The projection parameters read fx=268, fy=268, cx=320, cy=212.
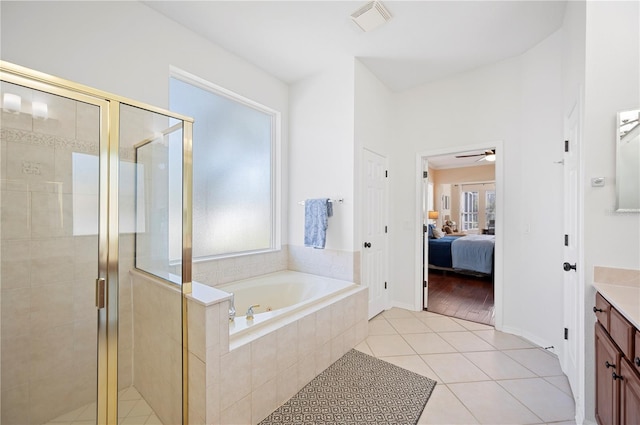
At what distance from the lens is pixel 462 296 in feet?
12.6

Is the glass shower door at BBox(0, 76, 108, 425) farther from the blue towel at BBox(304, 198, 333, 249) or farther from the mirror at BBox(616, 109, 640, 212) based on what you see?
the mirror at BBox(616, 109, 640, 212)

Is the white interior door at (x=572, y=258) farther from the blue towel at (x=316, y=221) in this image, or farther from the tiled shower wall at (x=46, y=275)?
the tiled shower wall at (x=46, y=275)

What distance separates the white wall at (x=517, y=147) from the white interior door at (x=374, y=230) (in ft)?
0.92

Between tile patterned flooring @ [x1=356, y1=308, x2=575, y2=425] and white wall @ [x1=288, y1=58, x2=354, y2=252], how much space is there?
1.04m

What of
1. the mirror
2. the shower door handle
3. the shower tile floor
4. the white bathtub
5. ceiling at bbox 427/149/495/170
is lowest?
the shower tile floor

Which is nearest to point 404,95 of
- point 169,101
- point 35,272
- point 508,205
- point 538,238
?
point 508,205

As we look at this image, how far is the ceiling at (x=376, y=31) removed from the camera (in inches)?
82.7

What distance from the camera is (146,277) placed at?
1.70 metres

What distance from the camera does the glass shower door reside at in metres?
1.37

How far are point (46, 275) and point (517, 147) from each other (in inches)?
155

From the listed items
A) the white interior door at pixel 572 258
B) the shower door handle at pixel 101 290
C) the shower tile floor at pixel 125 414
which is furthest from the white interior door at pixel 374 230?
the shower door handle at pixel 101 290

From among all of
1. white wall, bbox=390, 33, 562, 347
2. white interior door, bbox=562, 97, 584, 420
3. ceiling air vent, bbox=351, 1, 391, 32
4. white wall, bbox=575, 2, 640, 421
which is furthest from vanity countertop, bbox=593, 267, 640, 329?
ceiling air vent, bbox=351, 1, 391, 32

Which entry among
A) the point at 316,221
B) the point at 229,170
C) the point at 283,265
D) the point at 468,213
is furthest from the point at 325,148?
the point at 468,213

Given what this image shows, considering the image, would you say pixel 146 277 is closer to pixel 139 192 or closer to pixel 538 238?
pixel 139 192
